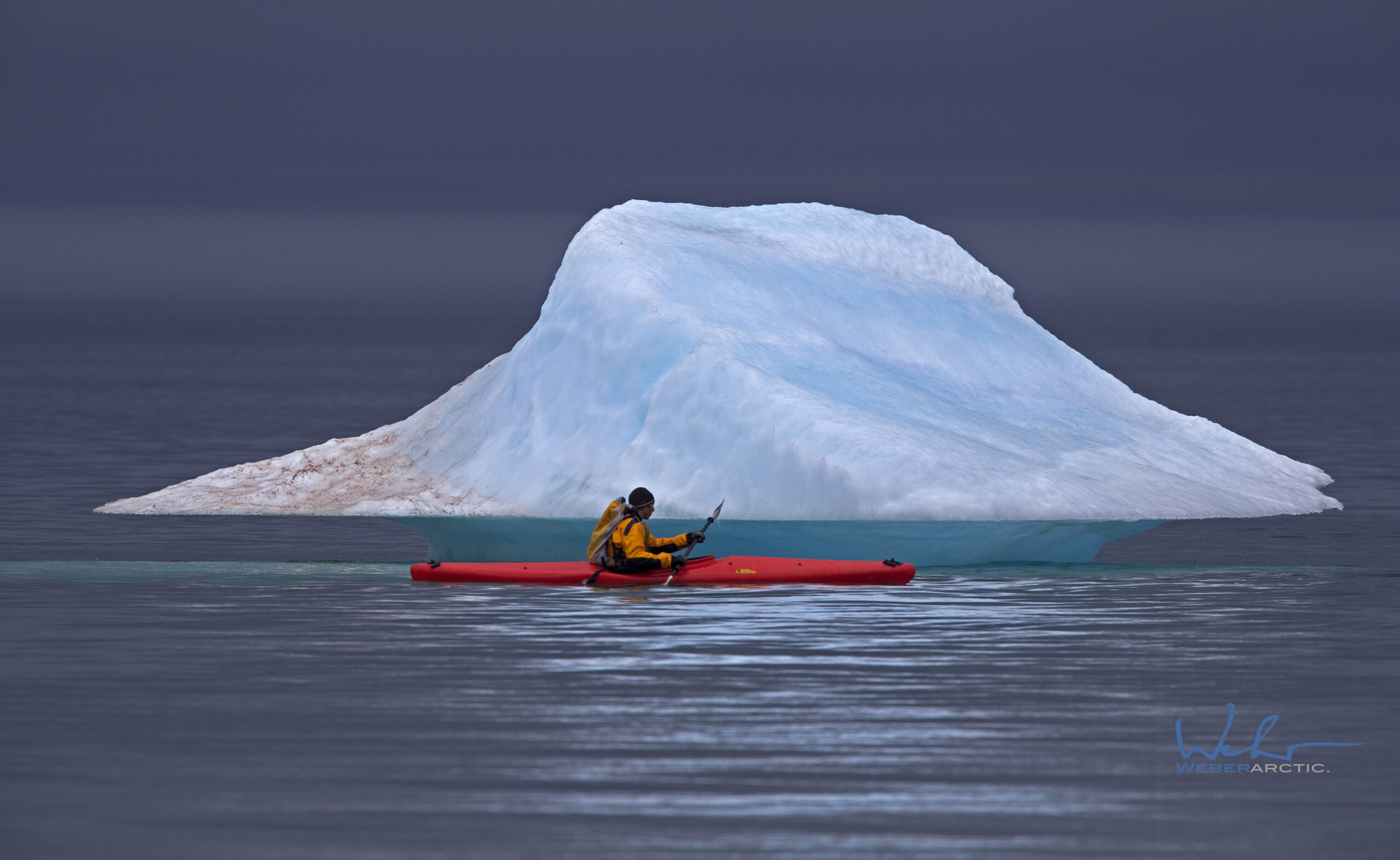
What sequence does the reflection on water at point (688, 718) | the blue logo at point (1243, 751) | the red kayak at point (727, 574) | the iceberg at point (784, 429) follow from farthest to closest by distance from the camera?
the iceberg at point (784, 429) < the red kayak at point (727, 574) < the blue logo at point (1243, 751) < the reflection on water at point (688, 718)

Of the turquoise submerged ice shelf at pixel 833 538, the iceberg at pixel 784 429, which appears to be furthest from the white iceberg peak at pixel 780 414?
the turquoise submerged ice shelf at pixel 833 538

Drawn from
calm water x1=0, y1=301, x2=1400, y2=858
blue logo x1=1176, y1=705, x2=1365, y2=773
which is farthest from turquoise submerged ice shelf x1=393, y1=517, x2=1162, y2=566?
blue logo x1=1176, y1=705, x2=1365, y2=773

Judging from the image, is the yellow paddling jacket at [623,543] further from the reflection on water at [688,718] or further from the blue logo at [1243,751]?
the blue logo at [1243,751]

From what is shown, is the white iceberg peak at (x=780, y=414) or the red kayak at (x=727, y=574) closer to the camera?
the red kayak at (x=727, y=574)

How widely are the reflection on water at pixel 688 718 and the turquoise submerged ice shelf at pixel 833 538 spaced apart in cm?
123

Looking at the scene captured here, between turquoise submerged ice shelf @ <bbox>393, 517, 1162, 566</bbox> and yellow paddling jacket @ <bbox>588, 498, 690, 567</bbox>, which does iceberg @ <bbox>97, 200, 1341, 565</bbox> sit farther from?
yellow paddling jacket @ <bbox>588, 498, 690, 567</bbox>

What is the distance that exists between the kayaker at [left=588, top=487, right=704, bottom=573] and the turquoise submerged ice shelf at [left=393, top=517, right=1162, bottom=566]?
5.41 feet

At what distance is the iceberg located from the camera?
20.7 m

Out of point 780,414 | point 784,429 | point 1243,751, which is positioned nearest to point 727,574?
point 784,429

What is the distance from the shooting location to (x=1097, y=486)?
68.8ft

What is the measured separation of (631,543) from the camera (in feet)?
63.4

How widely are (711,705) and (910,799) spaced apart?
2.84 meters

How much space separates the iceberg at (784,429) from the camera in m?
20.7

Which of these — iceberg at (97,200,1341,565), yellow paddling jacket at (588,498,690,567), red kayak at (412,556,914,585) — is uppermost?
iceberg at (97,200,1341,565)
